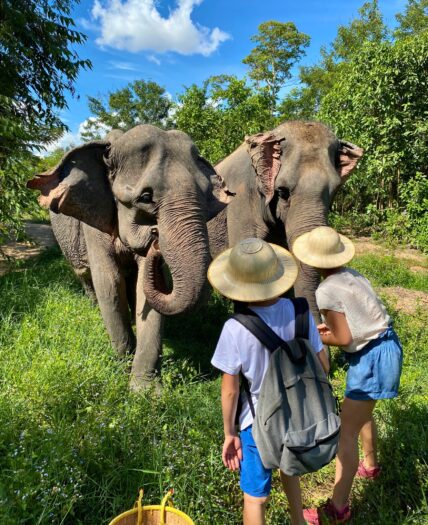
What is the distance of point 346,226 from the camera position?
13.7 meters

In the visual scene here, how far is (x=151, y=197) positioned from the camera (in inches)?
130

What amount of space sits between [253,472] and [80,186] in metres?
2.49

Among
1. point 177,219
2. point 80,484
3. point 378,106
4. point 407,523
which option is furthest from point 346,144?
point 378,106

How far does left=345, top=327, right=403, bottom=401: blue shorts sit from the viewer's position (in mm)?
2420

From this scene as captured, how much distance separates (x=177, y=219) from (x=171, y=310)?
2.08ft

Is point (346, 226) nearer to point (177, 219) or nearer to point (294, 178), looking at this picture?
point (294, 178)

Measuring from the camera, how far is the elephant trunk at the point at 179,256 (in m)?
3.07

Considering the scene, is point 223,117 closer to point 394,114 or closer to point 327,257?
point 394,114

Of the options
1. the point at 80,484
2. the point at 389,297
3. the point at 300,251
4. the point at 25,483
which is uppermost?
the point at 300,251

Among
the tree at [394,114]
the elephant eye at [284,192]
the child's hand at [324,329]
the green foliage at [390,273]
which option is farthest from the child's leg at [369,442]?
the tree at [394,114]

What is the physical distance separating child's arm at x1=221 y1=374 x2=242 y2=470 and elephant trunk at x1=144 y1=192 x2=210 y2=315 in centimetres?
108

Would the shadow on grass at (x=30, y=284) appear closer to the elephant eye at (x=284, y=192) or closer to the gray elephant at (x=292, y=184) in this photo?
the gray elephant at (x=292, y=184)

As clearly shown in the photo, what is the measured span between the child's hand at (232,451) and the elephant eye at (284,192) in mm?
2612

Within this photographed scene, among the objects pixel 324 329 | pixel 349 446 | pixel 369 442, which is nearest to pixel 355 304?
pixel 324 329
